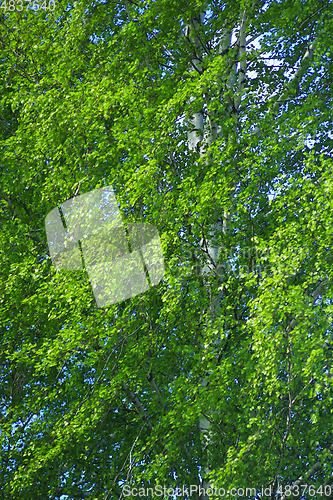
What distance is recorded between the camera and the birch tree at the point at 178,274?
20.5 ft

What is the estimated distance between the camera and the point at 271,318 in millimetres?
5906

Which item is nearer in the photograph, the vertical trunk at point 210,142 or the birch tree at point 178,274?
the birch tree at point 178,274

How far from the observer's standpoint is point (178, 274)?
694 centimetres

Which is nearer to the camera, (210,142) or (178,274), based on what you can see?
(178,274)

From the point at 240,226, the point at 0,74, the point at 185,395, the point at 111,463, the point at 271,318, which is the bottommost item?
Answer: the point at 111,463

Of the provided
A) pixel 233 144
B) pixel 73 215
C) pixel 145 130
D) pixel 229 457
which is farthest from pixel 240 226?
pixel 229 457

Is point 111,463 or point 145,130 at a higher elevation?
point 145,130

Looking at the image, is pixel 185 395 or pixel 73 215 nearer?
pixel 185 395

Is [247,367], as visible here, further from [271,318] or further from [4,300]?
[4,300]

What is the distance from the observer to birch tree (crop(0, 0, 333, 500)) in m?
6.24

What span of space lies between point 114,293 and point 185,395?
162cm

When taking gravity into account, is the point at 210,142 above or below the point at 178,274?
above

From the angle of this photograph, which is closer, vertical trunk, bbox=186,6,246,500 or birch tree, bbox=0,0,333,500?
birch tree, bbox=0,0,333,500

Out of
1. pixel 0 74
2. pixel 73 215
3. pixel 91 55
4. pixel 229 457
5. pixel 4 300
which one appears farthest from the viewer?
pixel 0 74
